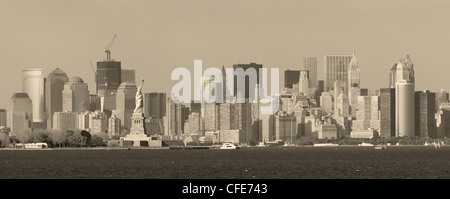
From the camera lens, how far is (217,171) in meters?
149

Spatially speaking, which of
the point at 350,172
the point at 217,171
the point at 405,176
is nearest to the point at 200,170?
the point at 217,171
